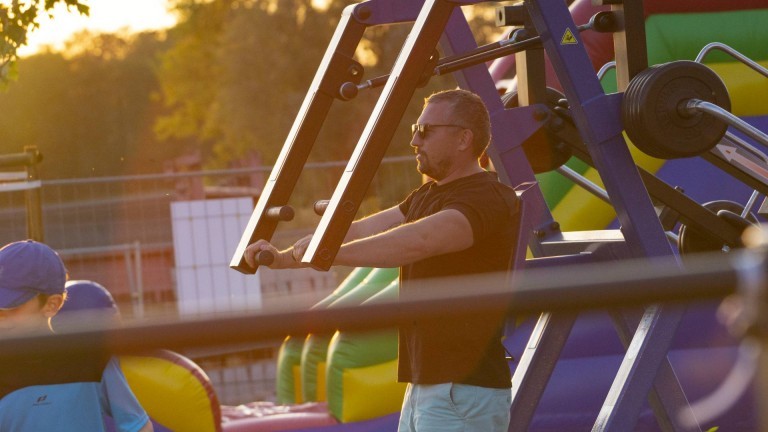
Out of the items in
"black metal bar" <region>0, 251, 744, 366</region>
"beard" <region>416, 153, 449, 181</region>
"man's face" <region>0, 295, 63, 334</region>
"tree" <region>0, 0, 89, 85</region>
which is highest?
"tree" <region>0, 0, 89, 85</region>

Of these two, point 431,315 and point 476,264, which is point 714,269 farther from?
point 476,264

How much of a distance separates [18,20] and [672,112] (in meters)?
3.63

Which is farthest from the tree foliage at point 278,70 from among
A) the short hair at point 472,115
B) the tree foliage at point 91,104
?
the short hair at point 472,115

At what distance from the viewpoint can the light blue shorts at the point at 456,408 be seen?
3148 mm

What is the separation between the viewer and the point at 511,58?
273 inches

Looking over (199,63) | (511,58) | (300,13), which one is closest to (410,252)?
(511,58)

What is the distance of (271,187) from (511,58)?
3341 mm

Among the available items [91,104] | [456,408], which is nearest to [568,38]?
[456,408]

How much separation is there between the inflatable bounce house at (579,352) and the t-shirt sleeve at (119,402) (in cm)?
210

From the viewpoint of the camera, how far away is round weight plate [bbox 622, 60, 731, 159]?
382 cm

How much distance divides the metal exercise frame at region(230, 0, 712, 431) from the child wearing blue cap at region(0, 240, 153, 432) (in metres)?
0.67

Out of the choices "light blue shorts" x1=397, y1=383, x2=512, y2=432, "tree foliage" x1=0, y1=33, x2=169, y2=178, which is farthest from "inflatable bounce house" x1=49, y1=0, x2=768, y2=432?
"tree foliage" x1=0, y1=33, x2=169, y2=178

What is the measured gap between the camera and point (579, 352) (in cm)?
598

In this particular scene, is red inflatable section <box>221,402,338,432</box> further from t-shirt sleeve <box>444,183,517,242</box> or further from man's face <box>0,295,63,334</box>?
man's face <box>0,295,63,334</box>
